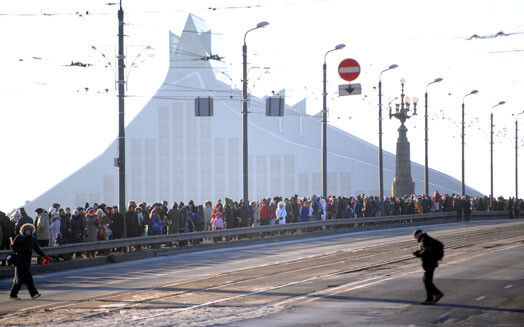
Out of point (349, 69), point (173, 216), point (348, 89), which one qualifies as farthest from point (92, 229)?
point (348, 89)

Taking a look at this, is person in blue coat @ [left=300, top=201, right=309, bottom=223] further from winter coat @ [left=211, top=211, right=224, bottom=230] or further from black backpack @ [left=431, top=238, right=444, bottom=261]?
black backpack @ [left=431, top=238, right=444, bottom=261]

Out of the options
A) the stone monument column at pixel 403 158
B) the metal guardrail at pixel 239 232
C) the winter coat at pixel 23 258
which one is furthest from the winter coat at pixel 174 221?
the stone monument column at pixel 403 158

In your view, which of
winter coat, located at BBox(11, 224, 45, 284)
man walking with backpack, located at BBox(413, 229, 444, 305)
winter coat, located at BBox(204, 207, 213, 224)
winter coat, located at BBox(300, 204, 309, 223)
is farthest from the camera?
winter coat, located at BBox(300, 204, 309, 223)

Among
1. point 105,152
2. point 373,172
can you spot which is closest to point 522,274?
point 373,172

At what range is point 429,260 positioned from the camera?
1523 cm

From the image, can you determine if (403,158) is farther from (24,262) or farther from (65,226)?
(24,262)

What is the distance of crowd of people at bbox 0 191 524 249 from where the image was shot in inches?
972

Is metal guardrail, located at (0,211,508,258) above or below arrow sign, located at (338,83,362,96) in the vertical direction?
below

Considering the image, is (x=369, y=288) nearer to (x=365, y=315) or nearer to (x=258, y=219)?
(x=365, y=315)

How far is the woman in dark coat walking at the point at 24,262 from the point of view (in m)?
17.0

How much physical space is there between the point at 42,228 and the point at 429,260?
12131mm

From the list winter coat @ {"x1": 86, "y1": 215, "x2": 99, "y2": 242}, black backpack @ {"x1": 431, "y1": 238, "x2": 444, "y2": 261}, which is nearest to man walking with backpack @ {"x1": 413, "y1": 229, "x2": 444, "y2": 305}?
black backpack @ {"x1": 431, "y1": 238, "x2": 444, "y2": 261}

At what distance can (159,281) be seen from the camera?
19.6 m

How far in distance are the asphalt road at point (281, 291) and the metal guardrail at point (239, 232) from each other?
0.74m
